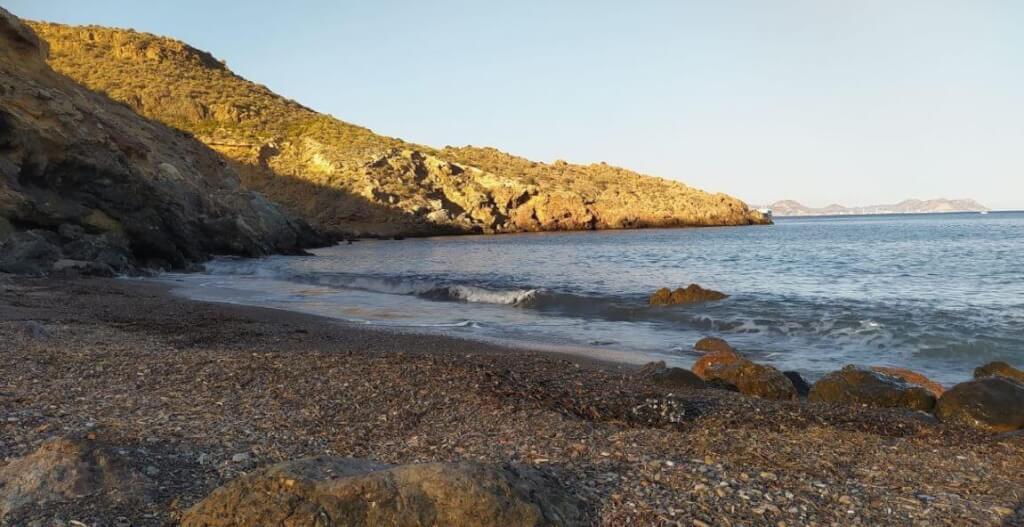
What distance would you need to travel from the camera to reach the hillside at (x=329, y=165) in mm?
66250

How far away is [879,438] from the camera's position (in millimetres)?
5457

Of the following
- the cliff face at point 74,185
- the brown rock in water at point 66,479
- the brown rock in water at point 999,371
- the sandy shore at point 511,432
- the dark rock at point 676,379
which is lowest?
the brown rock in water at point 999,371

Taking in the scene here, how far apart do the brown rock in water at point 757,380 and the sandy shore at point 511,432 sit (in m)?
0.75

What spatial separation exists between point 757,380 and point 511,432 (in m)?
4.36

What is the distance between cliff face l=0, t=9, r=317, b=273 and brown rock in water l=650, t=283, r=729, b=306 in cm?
1676

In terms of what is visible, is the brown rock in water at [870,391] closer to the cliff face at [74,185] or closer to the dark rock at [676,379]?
the dark rock at [676,379]

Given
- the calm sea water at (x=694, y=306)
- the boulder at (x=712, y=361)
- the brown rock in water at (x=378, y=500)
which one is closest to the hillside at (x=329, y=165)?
the calm sea water at (x=694, y=306)

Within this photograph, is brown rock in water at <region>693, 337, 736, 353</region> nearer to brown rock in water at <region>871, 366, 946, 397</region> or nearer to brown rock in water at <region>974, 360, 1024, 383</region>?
brown rock in water at <region>871, 366, 946, 397</region>

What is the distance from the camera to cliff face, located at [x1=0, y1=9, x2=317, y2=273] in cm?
2062

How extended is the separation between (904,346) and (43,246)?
2248cm

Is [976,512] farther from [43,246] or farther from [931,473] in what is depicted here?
[43,246]

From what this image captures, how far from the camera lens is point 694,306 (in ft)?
53.5

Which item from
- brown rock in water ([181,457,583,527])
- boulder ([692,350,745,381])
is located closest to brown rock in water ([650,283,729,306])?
boulder ([692,350,745,381])

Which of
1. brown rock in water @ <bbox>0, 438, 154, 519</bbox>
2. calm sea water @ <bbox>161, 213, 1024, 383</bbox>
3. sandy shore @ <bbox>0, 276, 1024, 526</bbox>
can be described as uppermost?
brown rock in water @ <bbox>0, 438, 154, 519</bbox>
